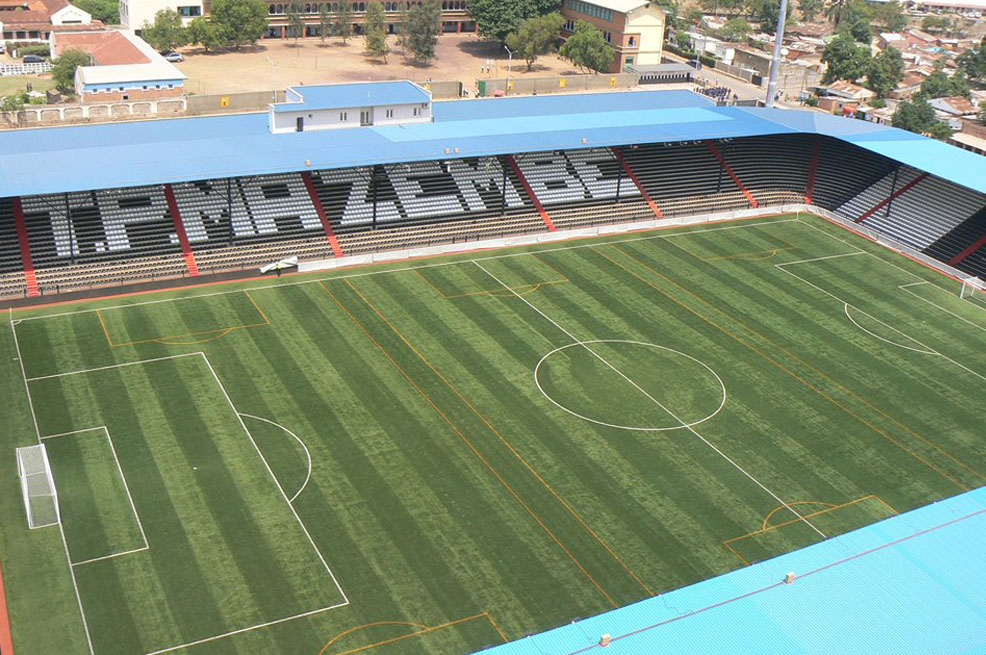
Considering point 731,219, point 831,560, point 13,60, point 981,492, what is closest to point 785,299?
point 731,219

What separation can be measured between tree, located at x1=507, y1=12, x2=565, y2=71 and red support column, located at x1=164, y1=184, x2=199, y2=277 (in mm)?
70758

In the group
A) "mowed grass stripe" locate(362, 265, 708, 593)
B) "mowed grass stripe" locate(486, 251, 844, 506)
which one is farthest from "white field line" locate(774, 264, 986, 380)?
"mowed grass stripe" locate(362, 265, 708, 593)

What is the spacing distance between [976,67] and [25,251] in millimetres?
139977

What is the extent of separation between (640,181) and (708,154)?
7.21 m

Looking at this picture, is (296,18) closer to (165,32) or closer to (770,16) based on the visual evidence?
(165,32)

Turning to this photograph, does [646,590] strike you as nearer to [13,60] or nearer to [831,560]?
[831,560]

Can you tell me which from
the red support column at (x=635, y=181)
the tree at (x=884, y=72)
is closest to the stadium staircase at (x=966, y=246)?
the red support column at (x=635, y=181)

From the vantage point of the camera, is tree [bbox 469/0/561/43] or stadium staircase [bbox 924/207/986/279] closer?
stadium staircase [bbox 924/207/986/279]

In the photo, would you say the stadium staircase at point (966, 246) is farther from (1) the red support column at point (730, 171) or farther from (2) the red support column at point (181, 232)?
(2) the red support column at point (181, 232)

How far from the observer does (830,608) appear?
29.6 metres

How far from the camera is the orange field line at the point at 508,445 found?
38.3 meters

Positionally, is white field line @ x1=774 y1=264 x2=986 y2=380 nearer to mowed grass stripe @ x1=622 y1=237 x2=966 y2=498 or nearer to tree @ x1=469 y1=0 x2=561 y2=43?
mowed grass stripe @ x1=622 y1=237 x2=966 y2=498

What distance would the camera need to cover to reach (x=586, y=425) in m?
46.8

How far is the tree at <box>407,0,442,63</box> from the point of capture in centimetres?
12550
